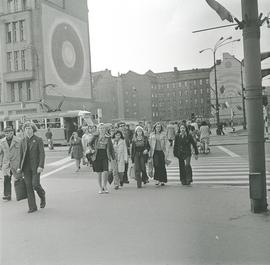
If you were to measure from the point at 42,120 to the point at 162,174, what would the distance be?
28216mm

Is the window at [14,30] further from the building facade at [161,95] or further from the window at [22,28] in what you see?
the building facade at [161,95]

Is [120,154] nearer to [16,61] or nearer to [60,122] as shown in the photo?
[60,122]

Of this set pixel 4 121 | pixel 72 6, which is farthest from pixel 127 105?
pixel 4 121

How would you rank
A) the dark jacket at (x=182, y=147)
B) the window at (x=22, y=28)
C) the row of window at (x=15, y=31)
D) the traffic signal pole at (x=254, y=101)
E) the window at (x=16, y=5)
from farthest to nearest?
Answer: 1. the window at (x=16, y=5)
2. the row of window at (x=15, y=31)
3. the window at (x=22, y=28)
4. the dark jacket at (x=182, y=147)
5. the traffic signal pole at (x=254, y=101)

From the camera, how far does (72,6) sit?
71.4 metres

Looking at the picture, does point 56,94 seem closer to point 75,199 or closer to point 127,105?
point 75,199

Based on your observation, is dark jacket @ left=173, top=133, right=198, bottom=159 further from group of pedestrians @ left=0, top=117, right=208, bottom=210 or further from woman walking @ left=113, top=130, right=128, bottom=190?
woman walking @ left=113, top=130, right=128, bottom=190

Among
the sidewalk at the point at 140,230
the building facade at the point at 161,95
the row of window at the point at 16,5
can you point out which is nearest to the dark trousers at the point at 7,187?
the sidewalk at the point at 140,230

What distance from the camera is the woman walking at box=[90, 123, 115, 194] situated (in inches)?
444

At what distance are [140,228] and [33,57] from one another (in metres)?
55.1

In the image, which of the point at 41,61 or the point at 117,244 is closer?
the point at 117,244

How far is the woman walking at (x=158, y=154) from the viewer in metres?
12.1

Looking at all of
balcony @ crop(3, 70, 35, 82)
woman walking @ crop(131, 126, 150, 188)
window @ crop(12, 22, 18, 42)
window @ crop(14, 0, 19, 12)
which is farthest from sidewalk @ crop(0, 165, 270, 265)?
window @ crop(14, 0, 19, 12)

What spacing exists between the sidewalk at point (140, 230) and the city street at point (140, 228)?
1 cm
